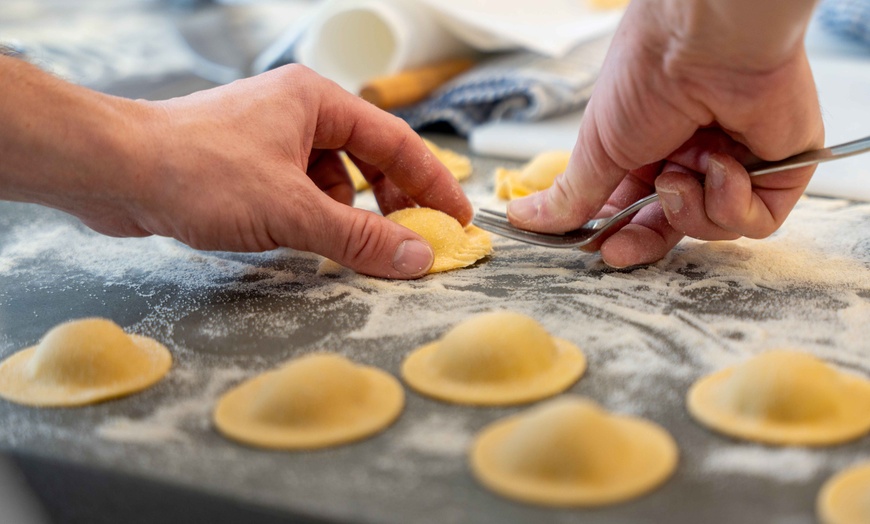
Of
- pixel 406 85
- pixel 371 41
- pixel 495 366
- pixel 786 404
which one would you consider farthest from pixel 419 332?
pixel 371 41

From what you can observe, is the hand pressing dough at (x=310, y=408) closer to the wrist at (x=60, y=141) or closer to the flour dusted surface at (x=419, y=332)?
the flour dusted surface at (x=419, y=332)

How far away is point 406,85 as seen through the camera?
2.86 metres

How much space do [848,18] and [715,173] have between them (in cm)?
226

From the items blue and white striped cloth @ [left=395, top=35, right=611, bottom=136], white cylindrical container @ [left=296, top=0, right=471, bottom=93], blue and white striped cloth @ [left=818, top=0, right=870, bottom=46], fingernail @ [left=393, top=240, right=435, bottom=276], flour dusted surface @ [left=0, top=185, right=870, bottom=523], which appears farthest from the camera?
blue and white striped cloth @ [left=818, top=0, right=870, bottom=46]

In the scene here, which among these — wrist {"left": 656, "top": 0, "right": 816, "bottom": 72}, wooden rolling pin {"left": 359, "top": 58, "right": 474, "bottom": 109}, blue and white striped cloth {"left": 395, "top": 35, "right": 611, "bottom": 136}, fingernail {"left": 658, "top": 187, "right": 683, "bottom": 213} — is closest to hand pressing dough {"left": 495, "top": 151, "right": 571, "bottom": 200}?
blue and white striped cloth {"left": 395, "top": 35, "right": 611, "bottom": 136}

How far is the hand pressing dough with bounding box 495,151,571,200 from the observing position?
2178 millimetres

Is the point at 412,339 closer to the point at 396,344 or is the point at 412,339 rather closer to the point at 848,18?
the point at 396,344

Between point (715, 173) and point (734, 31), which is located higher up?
point (734, 31)

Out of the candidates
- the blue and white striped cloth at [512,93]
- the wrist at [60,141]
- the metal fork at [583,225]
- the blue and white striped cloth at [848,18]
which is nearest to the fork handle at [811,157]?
the metal fork at [583,225]

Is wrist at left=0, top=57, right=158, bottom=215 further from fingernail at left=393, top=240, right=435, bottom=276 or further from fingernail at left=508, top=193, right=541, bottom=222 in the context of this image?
fingernail at left=508, top=193, right=541, bottom=222

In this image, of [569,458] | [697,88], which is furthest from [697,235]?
[569,458]

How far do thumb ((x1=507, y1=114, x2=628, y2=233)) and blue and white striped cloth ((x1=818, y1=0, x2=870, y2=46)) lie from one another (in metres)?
2.23

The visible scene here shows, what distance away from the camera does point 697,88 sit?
4.41 ft

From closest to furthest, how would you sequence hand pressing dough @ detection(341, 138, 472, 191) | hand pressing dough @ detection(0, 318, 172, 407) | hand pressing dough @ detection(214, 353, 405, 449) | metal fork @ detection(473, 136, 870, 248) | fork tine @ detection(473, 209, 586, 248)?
1. hand pressing dough @ detection(214, 353, 405, 449)
2. hand pressing dough @ detection(0, 318, 172, 407)
3. metal fork @ detection(473, 136, 870, 248)
4. fork tine @ detection(473, 209, 586, 248)
5. hand pressing dough @ detection(341, 138, 472, 191)
